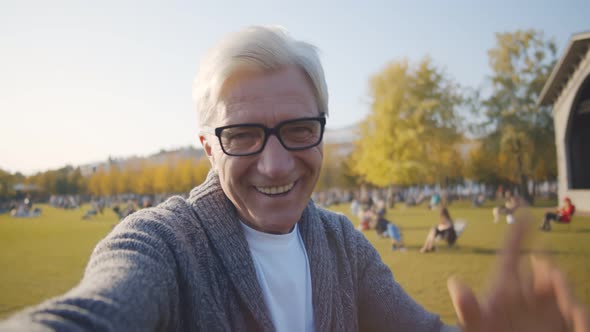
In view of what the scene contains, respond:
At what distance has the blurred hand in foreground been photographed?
0.88 meters

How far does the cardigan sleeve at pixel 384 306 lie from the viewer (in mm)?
1884

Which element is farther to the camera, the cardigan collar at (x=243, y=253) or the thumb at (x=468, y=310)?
the cardigan collar at (x=243, y=253)

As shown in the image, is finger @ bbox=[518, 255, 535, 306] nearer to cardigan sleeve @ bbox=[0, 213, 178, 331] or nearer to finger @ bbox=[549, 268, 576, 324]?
finger @ bbox=[549, 268, 576, 324]

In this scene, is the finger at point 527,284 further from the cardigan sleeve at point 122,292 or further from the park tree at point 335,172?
the park tree at point 335,172

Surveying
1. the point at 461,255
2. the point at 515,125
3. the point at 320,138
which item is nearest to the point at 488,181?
the point at 515,125

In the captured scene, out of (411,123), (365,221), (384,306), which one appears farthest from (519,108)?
(384,306)

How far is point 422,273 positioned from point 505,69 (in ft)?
99.7

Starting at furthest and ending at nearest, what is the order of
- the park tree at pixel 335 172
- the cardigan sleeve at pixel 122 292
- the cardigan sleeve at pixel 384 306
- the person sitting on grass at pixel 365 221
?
the park tree at pixel 335 172, the person sitting on grass at pixel 365 221, the cardigan sleeve at pixel 384 306, the cardigan sleeve at pixel 122 292

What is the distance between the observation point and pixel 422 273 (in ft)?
27.6

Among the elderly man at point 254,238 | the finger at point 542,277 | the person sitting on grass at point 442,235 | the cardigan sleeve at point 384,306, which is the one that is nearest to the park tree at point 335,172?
the person sitting on grass at point 442,235

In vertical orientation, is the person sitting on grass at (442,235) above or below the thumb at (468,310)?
below

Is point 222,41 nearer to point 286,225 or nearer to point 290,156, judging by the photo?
point 290,156

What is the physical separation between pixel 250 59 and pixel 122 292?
97cm

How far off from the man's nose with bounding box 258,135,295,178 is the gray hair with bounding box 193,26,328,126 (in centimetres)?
29
